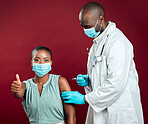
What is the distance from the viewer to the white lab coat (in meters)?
1.85

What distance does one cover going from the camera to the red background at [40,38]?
3459 millimetres

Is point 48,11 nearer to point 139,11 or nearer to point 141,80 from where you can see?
point 139,11

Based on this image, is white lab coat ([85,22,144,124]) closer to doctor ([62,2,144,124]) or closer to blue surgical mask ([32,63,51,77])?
doctor ([62,2,144,124])

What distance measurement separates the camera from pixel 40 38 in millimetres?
3518

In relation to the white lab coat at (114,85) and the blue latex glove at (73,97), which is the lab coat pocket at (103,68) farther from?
the blue latex glove at (73,97)

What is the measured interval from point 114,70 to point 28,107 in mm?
800

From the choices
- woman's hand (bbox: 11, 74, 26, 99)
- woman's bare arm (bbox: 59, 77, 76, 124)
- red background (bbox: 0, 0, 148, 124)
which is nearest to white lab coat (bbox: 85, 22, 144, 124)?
woman's bare arm (bbox: 59, 77, 76, 124)

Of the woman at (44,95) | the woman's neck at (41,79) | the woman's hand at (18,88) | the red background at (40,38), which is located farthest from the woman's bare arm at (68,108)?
the red background at (40,38)

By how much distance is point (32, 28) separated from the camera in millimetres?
3539

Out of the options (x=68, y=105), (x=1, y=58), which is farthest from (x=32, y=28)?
(x=68, y=105)

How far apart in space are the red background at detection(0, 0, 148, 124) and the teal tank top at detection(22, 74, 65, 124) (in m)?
1.34

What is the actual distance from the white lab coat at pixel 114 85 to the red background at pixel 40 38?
1.46m

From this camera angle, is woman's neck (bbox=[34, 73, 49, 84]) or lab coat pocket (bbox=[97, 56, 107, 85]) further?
woman's neck (bbox=[34, 73, 49, 84])

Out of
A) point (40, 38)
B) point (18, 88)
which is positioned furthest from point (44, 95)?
point (40, 38)
